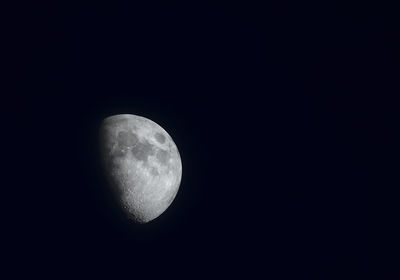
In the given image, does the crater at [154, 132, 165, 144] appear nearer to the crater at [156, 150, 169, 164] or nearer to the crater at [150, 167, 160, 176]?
the crater at [156, 150, 169, 164]

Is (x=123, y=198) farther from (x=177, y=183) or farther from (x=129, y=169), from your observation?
(x=177, y=183)

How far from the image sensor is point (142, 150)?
3.70m

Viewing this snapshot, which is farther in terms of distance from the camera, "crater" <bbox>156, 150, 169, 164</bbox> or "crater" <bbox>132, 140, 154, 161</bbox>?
"crater" <bbox>156, 150, 169, 164</bbox>

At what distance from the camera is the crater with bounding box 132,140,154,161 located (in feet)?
12.0

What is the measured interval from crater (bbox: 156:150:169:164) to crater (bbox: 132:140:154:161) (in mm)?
81

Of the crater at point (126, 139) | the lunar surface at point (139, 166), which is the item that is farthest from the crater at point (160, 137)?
the crater at point (126, 139)

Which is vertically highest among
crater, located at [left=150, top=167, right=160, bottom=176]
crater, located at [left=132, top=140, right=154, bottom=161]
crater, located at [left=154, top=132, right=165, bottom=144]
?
crater, located at [left=154, top=132, right=165, bottom=144]

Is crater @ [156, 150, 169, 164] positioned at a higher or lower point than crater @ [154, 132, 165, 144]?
lower

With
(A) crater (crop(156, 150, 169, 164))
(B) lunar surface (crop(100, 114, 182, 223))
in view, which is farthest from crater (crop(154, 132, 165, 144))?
(A) crater (crop(156, 150, 169, 164))

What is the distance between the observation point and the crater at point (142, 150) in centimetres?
366

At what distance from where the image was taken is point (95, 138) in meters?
3.71

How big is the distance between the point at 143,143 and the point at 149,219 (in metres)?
0.80

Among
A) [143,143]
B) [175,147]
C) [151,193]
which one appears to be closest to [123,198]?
[151,193]

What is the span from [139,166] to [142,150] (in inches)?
6.6
